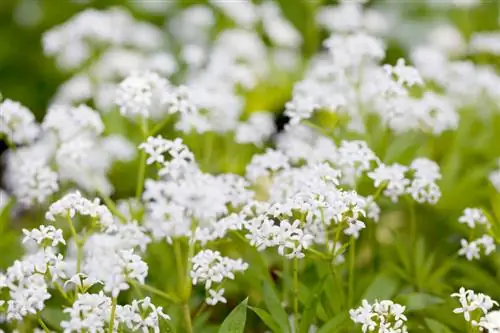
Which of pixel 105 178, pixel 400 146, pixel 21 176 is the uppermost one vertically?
pixel 400 146

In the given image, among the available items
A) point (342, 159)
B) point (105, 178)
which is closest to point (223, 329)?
point (342, 159)

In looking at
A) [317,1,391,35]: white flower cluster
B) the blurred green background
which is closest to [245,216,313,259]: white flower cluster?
[317,1,391,35]: white flower cluster

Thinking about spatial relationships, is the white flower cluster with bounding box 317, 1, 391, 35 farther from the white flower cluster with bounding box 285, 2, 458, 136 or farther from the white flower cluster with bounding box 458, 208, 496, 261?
the white flower cluster with bounding box 458, 208, 496, 261

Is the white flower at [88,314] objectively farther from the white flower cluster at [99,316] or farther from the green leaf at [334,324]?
the green leaf at [334,324]

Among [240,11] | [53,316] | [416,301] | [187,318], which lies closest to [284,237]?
[187,318]

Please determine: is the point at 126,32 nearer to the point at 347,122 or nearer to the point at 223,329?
the point at 347,122

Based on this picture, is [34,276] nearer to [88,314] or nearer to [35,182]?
[88,314]

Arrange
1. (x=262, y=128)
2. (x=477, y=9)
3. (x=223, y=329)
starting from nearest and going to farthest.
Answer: (x=223, y=329)
(x=262, y=128)
(x=477, y=9)
